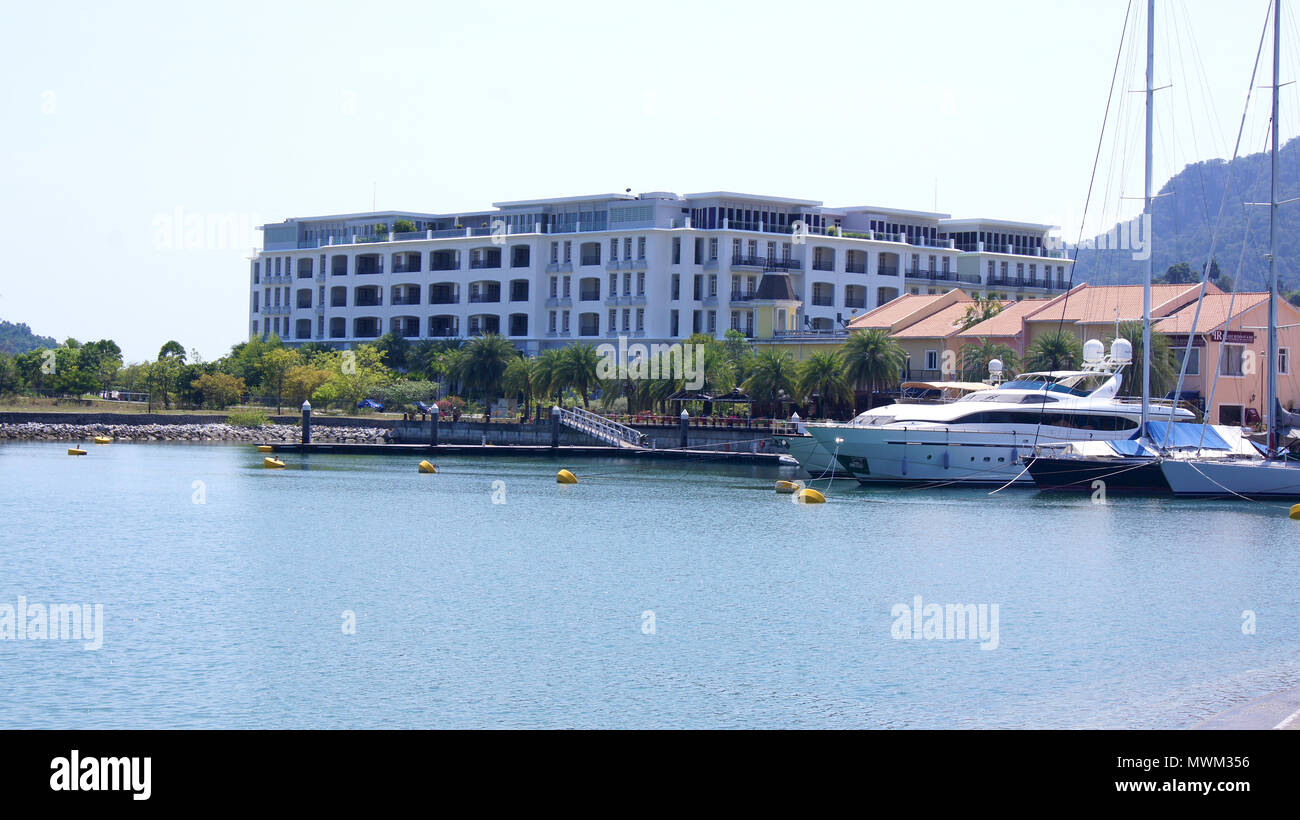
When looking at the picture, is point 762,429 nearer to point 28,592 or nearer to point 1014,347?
point 1014,347

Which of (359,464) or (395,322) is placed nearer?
(359,464)

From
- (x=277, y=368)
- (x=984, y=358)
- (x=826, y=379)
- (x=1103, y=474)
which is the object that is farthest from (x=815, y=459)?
(x=277, y=368)

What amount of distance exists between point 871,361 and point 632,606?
48.5 m

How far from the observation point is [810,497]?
174 feet

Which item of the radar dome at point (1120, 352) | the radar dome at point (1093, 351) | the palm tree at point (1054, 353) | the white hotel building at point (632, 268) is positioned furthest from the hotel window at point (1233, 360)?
the white hotel building at point (632, 268)

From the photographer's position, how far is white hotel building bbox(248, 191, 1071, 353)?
337ft

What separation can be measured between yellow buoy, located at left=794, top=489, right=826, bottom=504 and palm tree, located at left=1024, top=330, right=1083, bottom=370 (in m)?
23.5

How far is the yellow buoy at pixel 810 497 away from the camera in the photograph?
5297cm

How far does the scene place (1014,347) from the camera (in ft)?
267

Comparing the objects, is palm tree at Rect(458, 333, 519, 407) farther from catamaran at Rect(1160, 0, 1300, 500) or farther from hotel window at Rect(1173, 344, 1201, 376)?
catamaran at Rect(1160, 0, 1300, 500)
